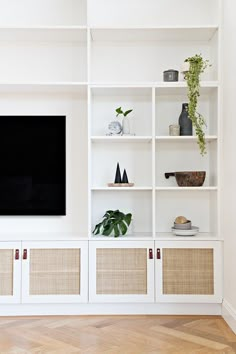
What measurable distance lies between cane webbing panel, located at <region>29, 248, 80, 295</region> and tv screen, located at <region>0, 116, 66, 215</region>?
0.48 m

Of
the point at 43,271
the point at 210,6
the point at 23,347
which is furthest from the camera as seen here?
the point at 210,6

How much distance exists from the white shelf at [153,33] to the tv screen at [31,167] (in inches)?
34.4

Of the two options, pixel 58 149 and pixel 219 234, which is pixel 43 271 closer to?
pixel 58 149

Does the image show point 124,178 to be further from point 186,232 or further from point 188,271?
point 188,271

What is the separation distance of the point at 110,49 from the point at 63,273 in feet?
6.69

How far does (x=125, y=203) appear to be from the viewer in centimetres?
387

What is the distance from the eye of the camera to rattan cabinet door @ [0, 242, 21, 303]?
345 centimetres

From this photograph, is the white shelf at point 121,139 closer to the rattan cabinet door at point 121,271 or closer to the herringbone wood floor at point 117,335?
the rattan cabinet door at point 121,271

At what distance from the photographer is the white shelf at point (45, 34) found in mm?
3576

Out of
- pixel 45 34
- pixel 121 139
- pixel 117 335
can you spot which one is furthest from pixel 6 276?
pixel 45 34

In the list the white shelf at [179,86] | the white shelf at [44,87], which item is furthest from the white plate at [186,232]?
the white shelf at [44,87]

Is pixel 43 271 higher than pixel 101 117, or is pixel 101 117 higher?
pixel 101 117

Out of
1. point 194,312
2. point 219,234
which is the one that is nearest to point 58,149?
point 219,234

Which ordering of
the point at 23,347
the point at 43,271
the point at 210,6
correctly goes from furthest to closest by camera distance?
the point at 210,6 < the point at 43,271 < the point at 23,347
